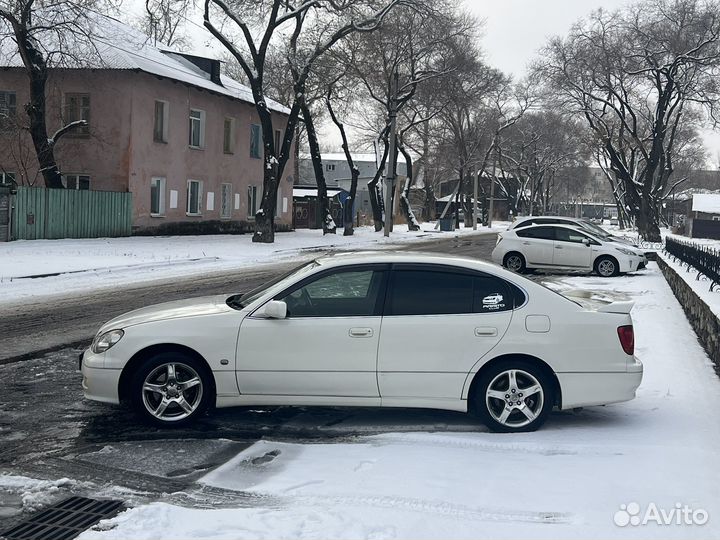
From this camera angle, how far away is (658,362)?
9.66m

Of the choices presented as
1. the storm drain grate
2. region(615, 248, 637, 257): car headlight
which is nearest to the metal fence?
region(615, 248, 637, 257): car headlight

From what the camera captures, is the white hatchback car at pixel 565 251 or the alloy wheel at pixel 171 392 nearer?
the alloy wheel at pixel 171 392

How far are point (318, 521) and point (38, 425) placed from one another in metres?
3.01

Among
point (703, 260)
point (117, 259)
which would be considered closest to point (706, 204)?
point (703, 260)

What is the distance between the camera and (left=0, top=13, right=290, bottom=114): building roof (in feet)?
100

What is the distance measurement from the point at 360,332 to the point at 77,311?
785 cm

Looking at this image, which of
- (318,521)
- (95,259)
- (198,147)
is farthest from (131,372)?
(198,147)

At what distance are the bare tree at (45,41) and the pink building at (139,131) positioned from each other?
Result: 3.94ft

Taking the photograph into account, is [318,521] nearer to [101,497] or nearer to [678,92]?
[101,497]

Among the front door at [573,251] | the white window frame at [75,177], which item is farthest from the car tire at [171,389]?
the white window frame at [75,177]

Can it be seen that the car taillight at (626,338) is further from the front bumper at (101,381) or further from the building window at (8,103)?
the building window at (8,103)

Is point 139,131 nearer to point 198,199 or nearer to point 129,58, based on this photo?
point 129,58

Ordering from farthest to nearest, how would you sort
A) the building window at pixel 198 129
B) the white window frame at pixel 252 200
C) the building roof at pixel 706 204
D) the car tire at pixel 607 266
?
the building roof at pixel 706 204 < the white window frame at pixel 252 200 < the building window at pixel 198 129 < the car tire at pixel 607 266

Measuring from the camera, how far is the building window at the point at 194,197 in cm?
A: 3750
